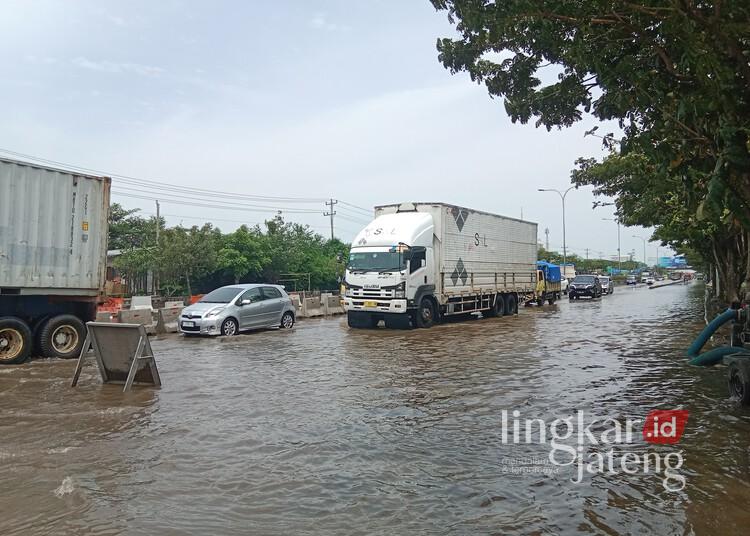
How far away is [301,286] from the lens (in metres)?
45.4

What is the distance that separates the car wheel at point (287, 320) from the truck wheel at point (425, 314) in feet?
14.1

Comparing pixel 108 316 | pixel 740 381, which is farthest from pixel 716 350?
pixel 108 316

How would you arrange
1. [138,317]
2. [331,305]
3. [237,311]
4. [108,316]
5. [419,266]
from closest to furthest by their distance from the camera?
1. [108,316]
2. [237,311]
3. [138,317]
4. [419,266]
5. [331,305]

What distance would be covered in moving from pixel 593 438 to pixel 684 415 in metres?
1.75

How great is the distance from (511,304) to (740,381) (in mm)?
18327

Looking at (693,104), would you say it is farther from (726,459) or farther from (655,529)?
(655,529)

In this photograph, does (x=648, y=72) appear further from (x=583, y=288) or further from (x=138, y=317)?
(x=583, y=288)

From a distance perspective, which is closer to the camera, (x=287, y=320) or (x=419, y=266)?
(x=419, y=266)

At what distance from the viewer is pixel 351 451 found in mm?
5789

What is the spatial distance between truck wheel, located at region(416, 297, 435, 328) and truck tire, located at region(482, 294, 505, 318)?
536 centimetres

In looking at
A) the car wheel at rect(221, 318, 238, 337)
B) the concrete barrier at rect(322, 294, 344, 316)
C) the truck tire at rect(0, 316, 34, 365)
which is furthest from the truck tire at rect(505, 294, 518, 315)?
the truck tire at rect(0, 316, 34, 365)

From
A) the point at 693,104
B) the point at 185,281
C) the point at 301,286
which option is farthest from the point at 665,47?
the point at 301,286

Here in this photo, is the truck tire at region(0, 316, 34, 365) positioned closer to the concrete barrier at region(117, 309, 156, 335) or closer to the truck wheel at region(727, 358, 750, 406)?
the concrete barrier at region(117, 309, 156, 335)

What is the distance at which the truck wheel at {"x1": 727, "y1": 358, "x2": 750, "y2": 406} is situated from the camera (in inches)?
291
